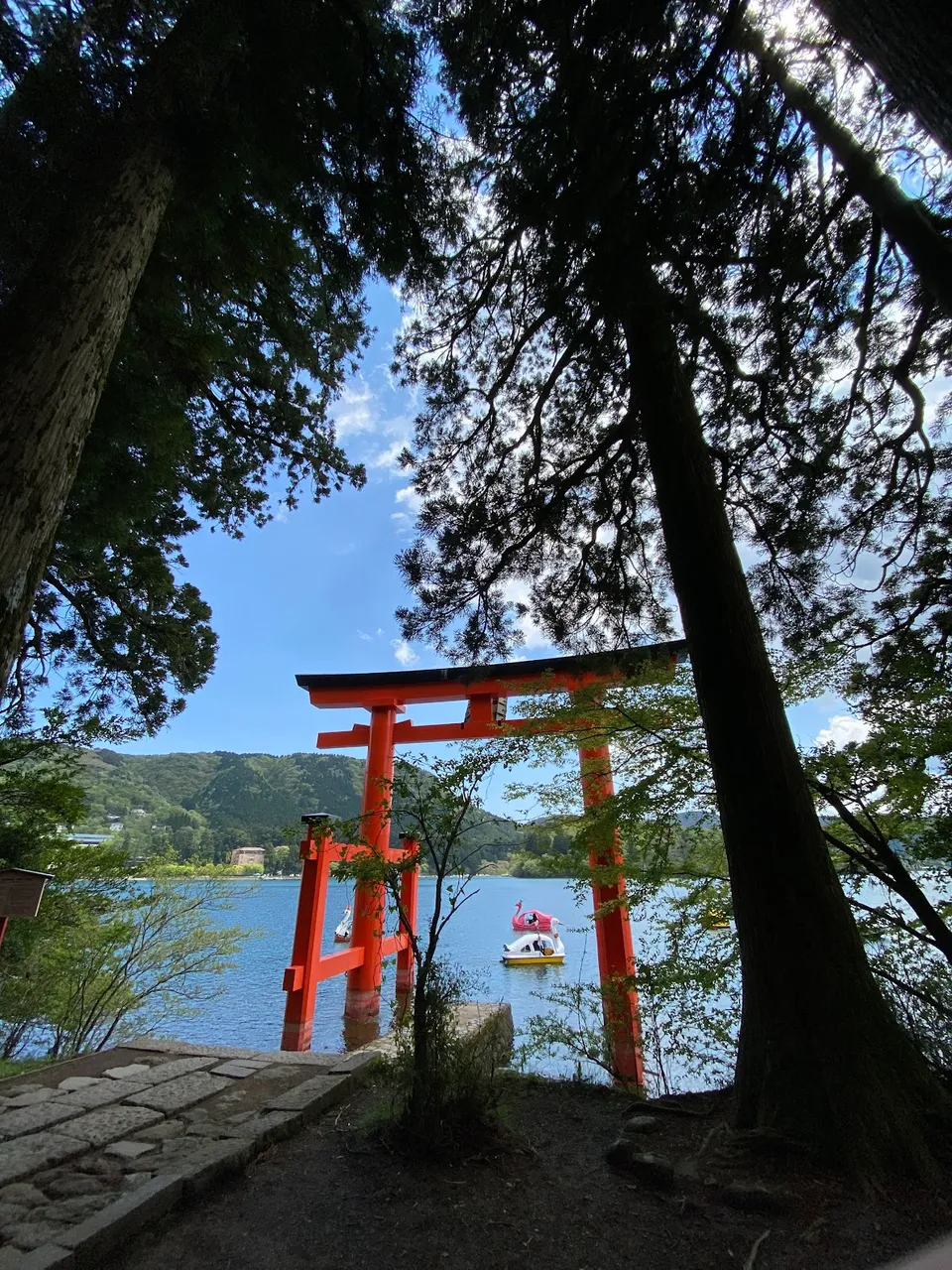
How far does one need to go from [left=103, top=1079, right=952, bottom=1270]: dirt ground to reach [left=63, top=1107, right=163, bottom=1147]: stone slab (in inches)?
27.4

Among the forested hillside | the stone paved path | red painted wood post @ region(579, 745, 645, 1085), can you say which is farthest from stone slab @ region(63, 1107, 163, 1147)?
the forested hillside

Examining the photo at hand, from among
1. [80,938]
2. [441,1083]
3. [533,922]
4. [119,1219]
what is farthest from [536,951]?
[119,1219]

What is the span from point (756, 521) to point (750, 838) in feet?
6.62

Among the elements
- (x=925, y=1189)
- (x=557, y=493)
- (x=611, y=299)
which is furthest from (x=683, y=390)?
(x=925, y=1189)

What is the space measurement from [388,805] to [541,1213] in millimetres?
1767

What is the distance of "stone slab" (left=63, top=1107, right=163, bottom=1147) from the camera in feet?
6.79

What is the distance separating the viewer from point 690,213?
7.34 ft

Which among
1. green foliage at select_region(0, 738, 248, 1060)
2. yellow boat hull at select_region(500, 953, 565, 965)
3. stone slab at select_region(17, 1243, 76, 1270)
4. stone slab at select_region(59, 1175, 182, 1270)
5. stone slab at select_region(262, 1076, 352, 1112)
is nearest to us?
stone slab at select_region(17, 1243, 76, 1270)

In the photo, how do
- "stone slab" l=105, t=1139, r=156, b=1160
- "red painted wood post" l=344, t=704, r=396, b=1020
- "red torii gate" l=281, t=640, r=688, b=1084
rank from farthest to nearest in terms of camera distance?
"red painted wood post" l=344, t=704, r=396, b=1020 < "red torii gate" l=281, t=640, r=688, b=1084 < "stone slab" l=105, t=1139, r=156, b=1160

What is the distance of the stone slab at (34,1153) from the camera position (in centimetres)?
178

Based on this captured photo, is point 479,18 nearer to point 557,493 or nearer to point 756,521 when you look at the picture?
point 557,493

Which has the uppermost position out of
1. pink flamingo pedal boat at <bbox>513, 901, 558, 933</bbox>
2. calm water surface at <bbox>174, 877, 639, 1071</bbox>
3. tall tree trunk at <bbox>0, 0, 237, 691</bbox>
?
tall tree trunk at <bbox>0, 0, 237, 691</bbox>

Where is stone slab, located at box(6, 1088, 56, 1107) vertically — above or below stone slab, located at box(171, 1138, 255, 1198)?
below

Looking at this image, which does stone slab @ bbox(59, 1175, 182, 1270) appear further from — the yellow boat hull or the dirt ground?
the yellow boat hull
